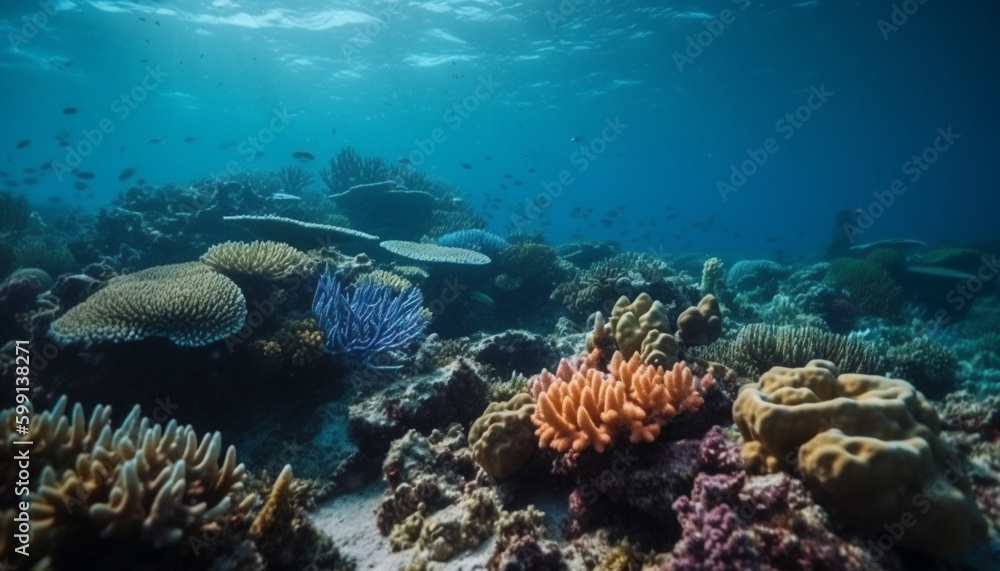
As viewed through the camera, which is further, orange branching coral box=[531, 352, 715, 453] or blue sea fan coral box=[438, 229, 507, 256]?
blue sea fan coral box=[438, 229, 507, 256]

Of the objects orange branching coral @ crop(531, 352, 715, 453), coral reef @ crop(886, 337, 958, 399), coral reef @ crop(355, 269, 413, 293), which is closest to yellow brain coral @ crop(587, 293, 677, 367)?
orange branching coral @ crop(531, 352, 715, 453)

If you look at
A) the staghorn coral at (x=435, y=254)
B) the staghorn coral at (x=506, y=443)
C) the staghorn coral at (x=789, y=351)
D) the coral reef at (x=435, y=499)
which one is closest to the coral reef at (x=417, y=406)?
the coral reef at (x=435, y=499)

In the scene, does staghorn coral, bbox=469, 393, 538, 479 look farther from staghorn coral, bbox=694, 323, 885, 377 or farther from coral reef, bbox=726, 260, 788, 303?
coral reef, bbox=726, 260, 788, 303

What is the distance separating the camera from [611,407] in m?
3.38

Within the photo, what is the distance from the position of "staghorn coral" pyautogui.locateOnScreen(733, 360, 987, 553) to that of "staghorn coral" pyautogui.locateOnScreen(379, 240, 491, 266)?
649 cm

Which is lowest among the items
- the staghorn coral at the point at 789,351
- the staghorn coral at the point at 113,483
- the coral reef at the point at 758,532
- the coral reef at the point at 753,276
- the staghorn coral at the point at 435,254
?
the coral reef at the point at 753,276

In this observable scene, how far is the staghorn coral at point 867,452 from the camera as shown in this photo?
2.44m

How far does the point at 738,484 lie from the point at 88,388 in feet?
20.9

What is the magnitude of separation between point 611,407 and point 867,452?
1.47 meters

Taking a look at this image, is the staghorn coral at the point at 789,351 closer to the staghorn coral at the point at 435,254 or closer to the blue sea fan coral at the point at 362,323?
the blue sea fan coral at the point at 362,323

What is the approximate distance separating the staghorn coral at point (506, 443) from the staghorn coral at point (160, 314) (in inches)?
128

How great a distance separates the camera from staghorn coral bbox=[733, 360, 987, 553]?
244cm

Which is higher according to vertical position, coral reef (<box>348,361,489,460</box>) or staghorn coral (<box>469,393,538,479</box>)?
staghorn coral (<box>469,393,538,479</box>)

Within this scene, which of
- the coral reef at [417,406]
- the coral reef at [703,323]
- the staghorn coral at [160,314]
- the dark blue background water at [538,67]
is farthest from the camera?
the dark blue background water at [538,67]
